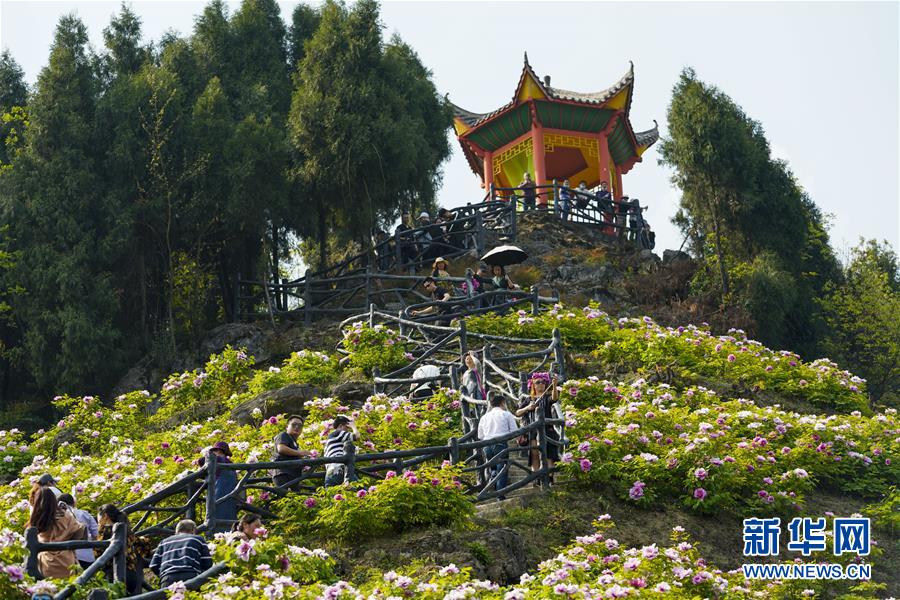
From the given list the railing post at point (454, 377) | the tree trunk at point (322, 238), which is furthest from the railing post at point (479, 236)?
the railing post at point (454, 377)

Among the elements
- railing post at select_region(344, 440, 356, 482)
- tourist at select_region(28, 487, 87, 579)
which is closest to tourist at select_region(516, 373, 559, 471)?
railing post at select_region(344, 440, 356, 482)

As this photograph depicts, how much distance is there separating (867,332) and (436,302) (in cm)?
1141

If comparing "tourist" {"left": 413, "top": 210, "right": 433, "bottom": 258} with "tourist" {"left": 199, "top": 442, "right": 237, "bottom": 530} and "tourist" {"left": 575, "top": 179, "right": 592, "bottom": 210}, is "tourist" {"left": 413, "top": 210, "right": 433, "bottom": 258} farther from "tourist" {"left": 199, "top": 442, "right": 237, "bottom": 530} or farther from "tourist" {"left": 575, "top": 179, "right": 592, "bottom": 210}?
"tourist" {"left": 199, "top": 442, "right": 237, "bottom": 530}

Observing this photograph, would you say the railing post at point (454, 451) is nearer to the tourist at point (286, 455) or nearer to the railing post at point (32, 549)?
the tourist at point (286, 455)

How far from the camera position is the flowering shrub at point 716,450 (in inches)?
544

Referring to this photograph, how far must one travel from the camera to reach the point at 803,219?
86.8 feet

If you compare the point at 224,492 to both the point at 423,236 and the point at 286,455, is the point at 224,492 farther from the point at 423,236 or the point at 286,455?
the point at 423,236

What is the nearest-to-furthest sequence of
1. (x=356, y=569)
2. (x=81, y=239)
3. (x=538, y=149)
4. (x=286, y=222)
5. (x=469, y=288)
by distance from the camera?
(x=356, y=569), (x=469, y=288), (x=81, y=239), (x=286, y=222), (x=538, y=149)

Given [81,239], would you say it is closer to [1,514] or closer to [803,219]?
[1,514]

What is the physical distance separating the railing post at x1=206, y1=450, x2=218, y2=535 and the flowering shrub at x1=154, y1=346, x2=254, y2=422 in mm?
7509

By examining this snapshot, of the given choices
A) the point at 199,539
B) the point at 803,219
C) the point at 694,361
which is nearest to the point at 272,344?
the point at 694,361

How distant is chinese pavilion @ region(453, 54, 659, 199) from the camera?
31.6 m

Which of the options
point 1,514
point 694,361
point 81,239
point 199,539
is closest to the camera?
point 199,539

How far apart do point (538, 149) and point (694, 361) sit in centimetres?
1365
